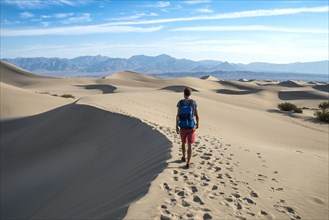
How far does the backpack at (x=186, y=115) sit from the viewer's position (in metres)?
6.67

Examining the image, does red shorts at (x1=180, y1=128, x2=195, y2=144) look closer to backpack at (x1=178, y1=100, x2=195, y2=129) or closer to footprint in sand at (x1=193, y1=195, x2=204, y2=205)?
backpack at (x1=178, y1=100, x2=195, y2=129)

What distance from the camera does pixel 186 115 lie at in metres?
6.69

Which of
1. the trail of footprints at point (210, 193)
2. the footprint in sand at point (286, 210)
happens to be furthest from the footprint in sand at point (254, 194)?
the footprint in sand at point (286, 210)

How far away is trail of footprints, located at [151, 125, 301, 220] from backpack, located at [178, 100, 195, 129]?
832 mm

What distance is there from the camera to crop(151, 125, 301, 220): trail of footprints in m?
4.82

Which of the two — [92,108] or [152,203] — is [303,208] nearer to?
[152,203]

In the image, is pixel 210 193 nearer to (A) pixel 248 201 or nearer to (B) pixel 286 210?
(A) pixel 248 201

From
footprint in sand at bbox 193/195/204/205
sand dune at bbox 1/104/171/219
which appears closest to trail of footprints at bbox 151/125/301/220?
footprint in sand at bbox 193/195/204/205

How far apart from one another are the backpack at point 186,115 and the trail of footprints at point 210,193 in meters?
0.83

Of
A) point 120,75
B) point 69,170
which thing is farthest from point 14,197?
point 120,75

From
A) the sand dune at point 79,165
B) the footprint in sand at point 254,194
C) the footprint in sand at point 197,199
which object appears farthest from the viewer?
the sand dune at point 79,165

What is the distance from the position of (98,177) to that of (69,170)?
2593mm

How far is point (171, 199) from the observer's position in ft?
16.7

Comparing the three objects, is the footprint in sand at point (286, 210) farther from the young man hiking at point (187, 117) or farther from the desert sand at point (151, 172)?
the young man hiking at point (187, 117)
